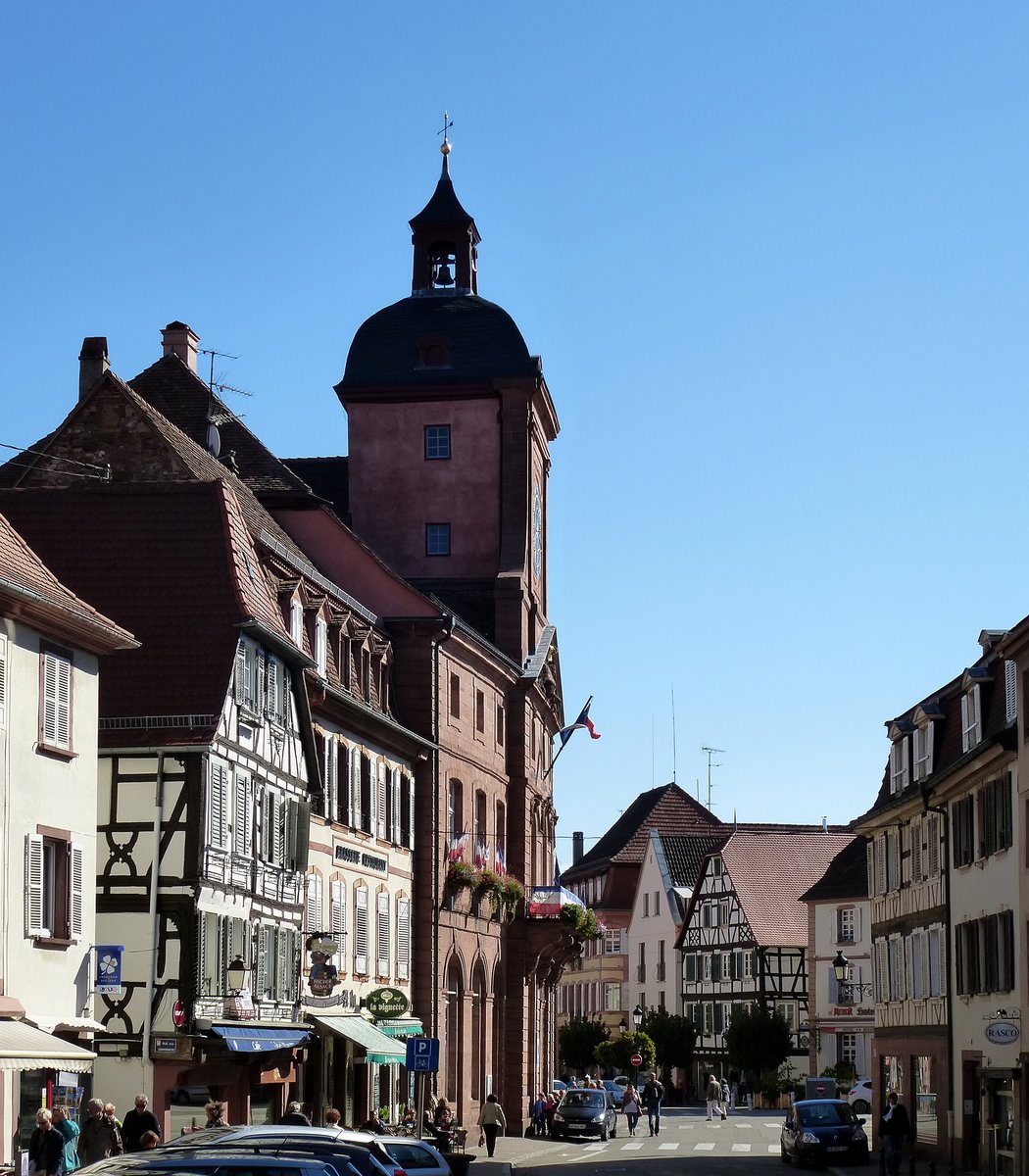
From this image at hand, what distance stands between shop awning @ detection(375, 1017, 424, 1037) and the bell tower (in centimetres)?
1532

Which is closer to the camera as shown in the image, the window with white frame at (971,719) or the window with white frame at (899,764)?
the window with white frame at (971,719)

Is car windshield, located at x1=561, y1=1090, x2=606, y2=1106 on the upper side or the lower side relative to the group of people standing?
lower

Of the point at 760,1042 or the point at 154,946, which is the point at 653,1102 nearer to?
the point at 760,1042

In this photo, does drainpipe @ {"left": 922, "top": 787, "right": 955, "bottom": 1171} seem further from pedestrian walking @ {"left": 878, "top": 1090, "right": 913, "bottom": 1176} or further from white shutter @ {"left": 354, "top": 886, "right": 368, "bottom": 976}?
white shutter @ {"left": 354, "top": 886, "right": 368, "bottom": 976}

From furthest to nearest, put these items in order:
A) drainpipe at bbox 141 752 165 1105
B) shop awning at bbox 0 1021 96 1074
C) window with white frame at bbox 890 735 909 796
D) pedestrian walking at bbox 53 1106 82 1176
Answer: window with white frame at bbox 890 735 909 796 → drainpipe at bbox 141 752 165 1105 → shop awning at bbox 0 1021 96 1074 → pedestrian walking at bbox 53 1106 82 1176

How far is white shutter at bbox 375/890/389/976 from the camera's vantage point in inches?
1893

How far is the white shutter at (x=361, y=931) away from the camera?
151 feet

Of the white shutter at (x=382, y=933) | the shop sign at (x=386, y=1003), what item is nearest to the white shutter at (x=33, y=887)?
the shop sign at (x=386, y=1003)

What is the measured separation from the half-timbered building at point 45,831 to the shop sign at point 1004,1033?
51.6 feet

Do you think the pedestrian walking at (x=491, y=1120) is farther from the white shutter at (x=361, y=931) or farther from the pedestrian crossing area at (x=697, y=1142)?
the white shutter at (x=361, y=931)

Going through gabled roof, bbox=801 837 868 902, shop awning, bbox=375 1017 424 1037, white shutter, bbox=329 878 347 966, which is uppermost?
gabled roof, bbox=801 837 868 902

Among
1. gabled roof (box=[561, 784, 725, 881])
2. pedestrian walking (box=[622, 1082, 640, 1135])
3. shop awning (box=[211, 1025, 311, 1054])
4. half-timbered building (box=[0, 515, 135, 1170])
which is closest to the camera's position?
half-timbered building (box=[0, 515, 135, 1170])

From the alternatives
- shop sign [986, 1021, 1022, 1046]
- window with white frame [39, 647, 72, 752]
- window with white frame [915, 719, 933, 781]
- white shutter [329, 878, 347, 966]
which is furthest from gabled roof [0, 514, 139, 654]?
window with white frame [915, 719, 933, 781]

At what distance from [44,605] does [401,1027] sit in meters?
22.0
